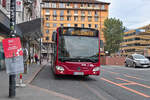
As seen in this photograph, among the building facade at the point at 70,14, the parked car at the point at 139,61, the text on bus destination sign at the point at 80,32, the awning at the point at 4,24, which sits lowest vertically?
the parked car at the point at 139,61

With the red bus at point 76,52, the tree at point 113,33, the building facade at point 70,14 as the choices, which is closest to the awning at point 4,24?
the red bus at point 76,52

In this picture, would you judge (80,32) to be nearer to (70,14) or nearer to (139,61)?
(139,61)

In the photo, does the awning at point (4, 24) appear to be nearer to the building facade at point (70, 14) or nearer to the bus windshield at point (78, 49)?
the bus windshield at point (78, 49)

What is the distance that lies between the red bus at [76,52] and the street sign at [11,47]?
4.45 meters

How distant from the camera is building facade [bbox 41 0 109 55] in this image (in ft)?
252

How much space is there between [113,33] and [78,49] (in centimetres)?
5642

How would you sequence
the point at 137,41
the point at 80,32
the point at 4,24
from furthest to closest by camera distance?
the point at 137,41, the point at 4,24, the point at 80,32

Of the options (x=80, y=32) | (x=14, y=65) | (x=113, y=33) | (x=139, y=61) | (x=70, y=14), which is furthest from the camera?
(x=70, y=14)

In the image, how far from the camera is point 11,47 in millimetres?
6102

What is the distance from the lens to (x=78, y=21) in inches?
3061

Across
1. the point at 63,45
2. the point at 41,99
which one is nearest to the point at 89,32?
the point at 63,45

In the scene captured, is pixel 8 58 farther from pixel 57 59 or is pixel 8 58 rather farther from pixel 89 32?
pixel 89 32

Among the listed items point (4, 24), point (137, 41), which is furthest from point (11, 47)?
point (137, 41)

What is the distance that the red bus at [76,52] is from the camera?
34.5ft
